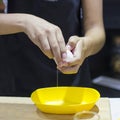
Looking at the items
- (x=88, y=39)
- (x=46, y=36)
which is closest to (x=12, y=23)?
(x=46, y=36)

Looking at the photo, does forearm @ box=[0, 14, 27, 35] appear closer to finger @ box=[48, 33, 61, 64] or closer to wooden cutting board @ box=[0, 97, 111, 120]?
finger @ box=[48, 33, 61, 64]

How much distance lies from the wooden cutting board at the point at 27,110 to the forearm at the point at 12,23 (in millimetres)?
242

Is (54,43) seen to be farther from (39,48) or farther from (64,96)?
(39,48)

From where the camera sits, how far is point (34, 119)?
115 centimetres

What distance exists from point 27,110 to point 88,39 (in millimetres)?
346

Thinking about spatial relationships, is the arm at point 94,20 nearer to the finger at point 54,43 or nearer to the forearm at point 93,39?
the forearm at point 93,39

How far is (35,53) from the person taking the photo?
5.00 ft

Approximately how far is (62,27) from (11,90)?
357 mm

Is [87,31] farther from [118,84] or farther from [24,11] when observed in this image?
[118,84]

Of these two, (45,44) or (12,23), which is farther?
A: (12,23)

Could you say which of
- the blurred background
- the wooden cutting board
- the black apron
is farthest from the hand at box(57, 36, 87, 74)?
the blurred background

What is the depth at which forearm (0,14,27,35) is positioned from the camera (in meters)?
1.21

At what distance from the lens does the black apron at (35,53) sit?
1479mm

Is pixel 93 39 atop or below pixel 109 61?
atop
